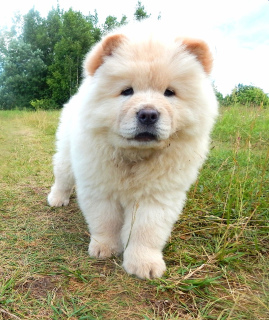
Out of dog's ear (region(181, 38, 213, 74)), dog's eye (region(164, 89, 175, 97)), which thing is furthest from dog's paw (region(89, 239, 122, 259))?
dog's ear (region(181, 38, 213, 74))

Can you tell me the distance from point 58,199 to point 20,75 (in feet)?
65.3

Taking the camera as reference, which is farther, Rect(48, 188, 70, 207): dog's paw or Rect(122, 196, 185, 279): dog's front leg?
Rect(48, 188, 70, 207): dog's paw

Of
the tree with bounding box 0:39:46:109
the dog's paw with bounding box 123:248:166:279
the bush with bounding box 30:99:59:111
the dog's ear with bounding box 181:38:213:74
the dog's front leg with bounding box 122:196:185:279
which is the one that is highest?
the dog's ear with bounding box 181:38:213:74

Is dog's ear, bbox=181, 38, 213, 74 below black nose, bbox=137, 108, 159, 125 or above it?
above

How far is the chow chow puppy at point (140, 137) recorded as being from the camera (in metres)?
1.90

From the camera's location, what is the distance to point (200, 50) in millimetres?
2107

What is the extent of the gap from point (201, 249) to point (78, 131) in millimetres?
1253

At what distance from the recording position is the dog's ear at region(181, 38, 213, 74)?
2.08 meters

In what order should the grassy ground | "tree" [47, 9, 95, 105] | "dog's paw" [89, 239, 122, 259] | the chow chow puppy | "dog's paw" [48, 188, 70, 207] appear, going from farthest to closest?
"tree" [47, 9, 95, 105] → "dog's paw" [48, 188, 70, 207] → "dog's paw" [89, 239, 122, 259] → the chow chow puppy → the grassy ground

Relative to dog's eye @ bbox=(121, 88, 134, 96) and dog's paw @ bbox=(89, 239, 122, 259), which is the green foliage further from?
dog's paw @ bbox=(89, 239, 122, 259)

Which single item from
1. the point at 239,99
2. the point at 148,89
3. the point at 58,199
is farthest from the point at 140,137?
the point at 239,99

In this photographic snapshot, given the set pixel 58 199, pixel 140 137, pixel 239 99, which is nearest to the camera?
pixel 140 137

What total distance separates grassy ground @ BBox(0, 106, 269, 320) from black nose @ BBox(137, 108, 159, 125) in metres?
0.96

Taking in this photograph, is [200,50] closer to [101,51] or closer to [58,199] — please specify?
[101,51]
